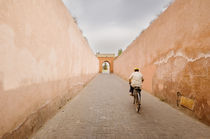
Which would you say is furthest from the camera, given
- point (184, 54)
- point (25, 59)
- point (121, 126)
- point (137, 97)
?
point (184, 54)

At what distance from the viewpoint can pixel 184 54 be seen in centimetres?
362

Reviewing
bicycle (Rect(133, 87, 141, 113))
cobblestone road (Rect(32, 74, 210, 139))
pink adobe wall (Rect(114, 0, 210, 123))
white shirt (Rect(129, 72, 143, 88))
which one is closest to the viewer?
cobblestone road (Rect(32, 74, 210, 139))

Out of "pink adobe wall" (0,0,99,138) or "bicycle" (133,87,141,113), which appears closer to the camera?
"pink adobe wall" (0,0,99,138)

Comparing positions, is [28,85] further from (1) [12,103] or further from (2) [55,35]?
(2) [55,35]

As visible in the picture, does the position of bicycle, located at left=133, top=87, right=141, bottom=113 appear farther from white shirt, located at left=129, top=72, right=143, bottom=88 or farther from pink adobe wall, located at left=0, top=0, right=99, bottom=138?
pink adobe wall, located at left=0, top=0, right=99, bottom=138

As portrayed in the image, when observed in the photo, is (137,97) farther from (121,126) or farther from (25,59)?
(25,59)

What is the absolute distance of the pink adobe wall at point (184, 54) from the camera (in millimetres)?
2869

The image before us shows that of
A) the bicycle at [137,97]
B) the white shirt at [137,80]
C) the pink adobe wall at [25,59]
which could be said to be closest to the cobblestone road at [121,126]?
the bicycle at [137,97]

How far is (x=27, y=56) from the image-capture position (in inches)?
83.8

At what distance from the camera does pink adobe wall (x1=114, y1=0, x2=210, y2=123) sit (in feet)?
9.41

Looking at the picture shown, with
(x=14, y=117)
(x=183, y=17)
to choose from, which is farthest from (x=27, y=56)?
(x=183, y=17)

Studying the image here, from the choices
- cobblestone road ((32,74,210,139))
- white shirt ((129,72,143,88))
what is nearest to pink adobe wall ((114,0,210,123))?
cobblestone road ((32,74,210,139))

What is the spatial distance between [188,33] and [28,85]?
5.01 metres

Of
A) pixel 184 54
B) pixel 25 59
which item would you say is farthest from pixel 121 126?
pixel 184 54
